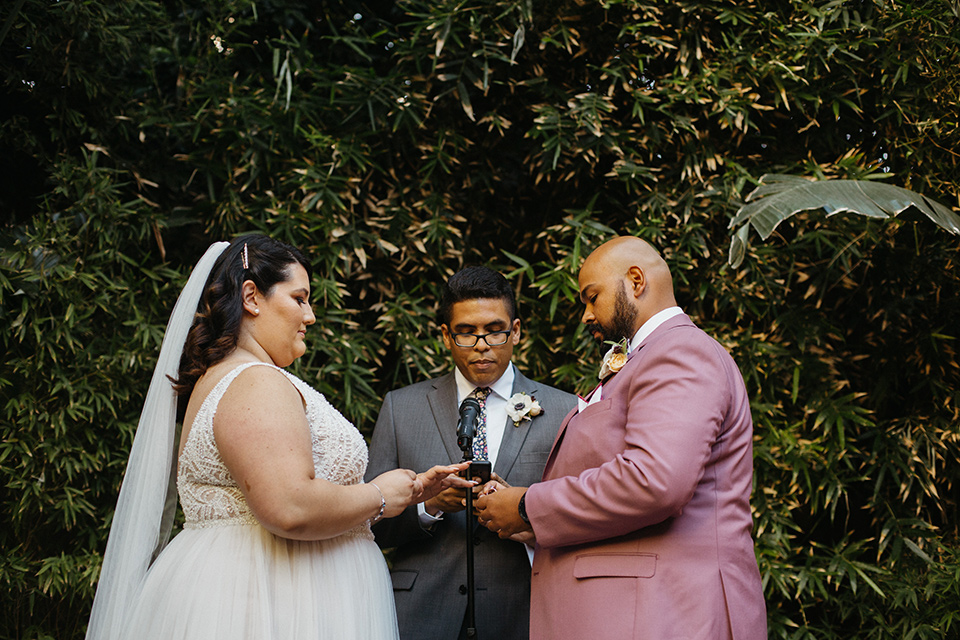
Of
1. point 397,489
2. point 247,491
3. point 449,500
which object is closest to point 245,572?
point 247,491

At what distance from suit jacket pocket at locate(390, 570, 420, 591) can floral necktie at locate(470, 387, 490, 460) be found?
42 cm

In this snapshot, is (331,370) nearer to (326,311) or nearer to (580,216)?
(326,311)

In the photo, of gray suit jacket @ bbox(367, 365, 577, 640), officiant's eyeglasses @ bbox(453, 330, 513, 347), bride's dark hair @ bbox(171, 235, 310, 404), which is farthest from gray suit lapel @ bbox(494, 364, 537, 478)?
bride's dark hair @ bbox(171, 235, 310, 404)

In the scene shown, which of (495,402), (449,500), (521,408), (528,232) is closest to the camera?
(449,500)

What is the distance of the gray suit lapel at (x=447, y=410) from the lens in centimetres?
251

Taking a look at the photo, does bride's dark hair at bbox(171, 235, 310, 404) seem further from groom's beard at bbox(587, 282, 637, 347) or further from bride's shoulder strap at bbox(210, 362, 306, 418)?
groom's beard at bbox(587, 282, 637, 347)

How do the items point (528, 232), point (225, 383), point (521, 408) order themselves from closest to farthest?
point (225, 383), point (521, 408), point (528, 232)

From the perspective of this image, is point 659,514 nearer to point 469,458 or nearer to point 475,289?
point 469,458

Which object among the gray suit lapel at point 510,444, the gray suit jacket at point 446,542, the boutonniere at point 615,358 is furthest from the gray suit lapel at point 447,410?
the boutonniere at point 615,358

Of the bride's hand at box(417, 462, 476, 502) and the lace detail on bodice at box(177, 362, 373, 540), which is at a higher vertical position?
the lace detail on bodice at box(177, 362, 373, 540)

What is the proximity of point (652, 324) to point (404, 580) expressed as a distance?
1.13 m

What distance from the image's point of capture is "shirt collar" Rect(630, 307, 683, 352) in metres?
2.04

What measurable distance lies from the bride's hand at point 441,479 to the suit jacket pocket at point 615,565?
0.38 metres

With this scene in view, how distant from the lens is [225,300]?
1.94m
